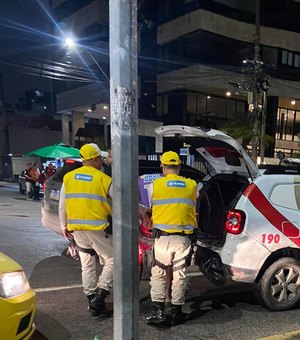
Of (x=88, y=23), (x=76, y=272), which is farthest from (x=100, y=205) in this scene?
(x=88, y=23)

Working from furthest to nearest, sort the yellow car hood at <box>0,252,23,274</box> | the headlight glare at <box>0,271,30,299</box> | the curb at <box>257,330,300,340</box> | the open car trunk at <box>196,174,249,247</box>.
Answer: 1. the open car trunk at <box>196,174,249,247</box>
2. the curb at <box>257,330,300,340</box>
3. the yellow car hood at <box>0,252,23,274</box>
4. the headlight glare at <box>0,271,30,299</box>

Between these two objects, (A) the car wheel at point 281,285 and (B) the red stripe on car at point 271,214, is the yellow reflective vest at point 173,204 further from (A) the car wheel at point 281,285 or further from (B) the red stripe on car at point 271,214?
(A) the car wheel at point 281,285

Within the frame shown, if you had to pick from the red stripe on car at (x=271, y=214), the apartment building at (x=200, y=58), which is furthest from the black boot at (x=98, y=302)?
the apartment building at (x=200, y=58)

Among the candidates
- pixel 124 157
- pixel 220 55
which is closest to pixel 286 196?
pixel 124 157

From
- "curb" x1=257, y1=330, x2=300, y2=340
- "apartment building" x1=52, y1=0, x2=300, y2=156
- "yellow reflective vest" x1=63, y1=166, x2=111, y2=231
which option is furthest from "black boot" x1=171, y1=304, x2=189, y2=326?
"apartment building" x1=52, y1=0, x2=300, y2=156

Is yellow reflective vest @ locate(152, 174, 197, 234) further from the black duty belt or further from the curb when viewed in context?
the curb

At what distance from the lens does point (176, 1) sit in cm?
2498

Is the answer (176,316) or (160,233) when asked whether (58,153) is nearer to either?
(160,233)

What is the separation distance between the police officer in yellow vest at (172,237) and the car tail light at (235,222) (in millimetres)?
487

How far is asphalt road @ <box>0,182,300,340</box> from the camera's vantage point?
3.69m

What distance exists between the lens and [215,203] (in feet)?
17.1

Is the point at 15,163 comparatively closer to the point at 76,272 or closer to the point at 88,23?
the point at 88,23

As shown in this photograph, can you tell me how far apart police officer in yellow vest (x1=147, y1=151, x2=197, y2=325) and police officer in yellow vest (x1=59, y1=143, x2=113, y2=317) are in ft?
1.67

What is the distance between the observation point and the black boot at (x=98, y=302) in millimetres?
3936
